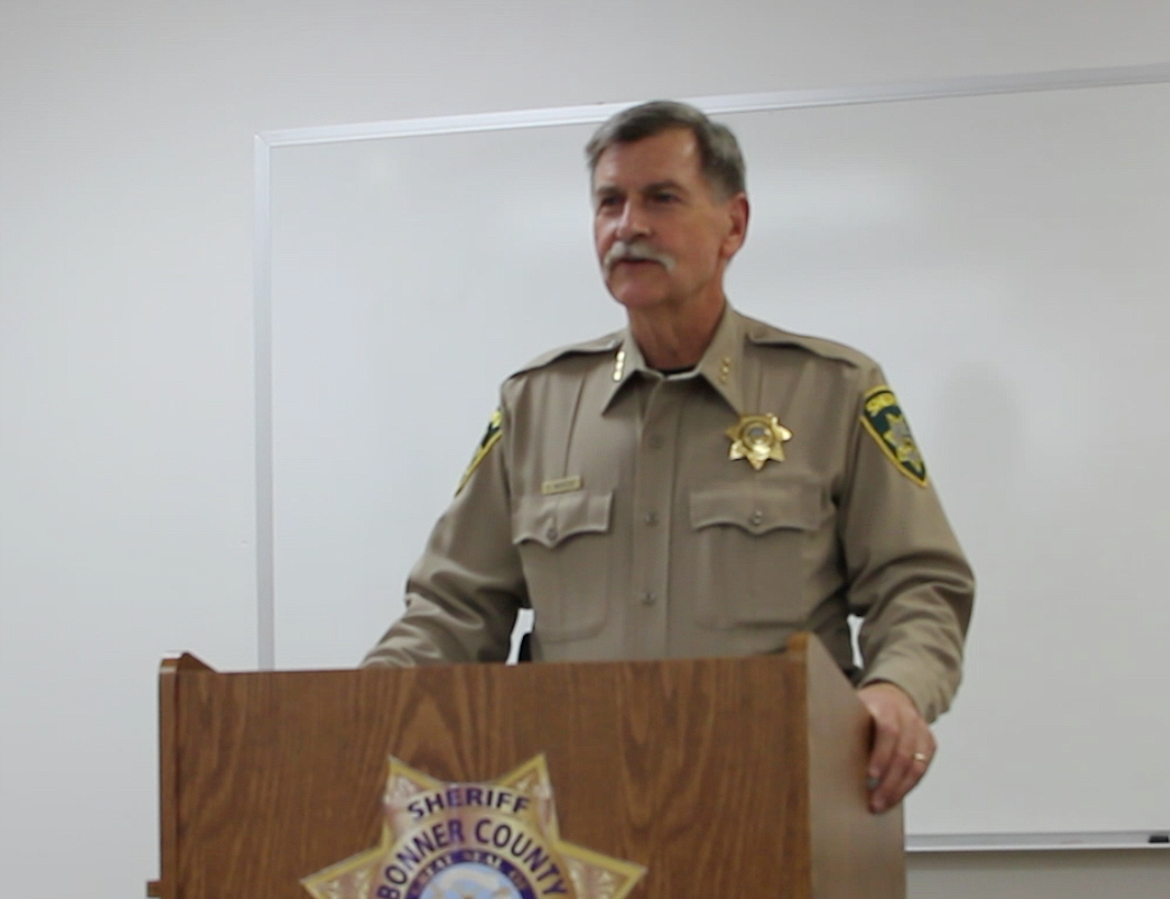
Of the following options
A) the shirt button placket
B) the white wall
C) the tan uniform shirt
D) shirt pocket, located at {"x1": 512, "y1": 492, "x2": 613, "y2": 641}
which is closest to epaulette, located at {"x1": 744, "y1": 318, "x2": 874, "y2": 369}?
the tan uniform shirt

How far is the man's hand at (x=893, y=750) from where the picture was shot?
4.54 ft

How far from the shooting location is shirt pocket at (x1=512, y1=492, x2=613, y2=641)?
1808 mm

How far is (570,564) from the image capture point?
5.99ft

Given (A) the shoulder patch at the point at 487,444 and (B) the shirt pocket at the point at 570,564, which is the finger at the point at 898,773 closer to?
(B) the shirt pocket at the point at 570,564

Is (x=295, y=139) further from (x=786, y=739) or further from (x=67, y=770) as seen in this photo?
(x=786, y=739)

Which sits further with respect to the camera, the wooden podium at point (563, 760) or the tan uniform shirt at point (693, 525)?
the tan uniform shirt at point (693, 525)

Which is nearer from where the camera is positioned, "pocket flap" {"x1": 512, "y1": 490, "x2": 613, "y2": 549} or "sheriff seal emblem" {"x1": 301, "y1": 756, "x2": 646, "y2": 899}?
"sheriff seal emblem" {"x1": 301, "y1": 756, "x2": 646, "y2": 899}

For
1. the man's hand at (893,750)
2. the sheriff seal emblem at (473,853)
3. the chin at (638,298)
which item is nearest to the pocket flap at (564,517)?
the chin at (638,298)

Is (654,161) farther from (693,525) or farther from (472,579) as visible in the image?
(472,579)

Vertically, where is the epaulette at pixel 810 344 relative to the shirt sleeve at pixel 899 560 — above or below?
above

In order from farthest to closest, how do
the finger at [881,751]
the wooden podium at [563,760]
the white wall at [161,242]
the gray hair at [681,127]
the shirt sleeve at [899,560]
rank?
the white wall at [161,242] < the gray hair at [681,127] < the shirt sleeve at [899,560] < the finger at [881,751] < the wooden podium at [563,760]

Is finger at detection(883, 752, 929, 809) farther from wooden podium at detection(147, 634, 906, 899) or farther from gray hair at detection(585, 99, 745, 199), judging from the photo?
gray hair at detection(585, 99, 745, 199)

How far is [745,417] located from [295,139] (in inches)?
70.9

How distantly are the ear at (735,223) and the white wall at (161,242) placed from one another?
136cm
